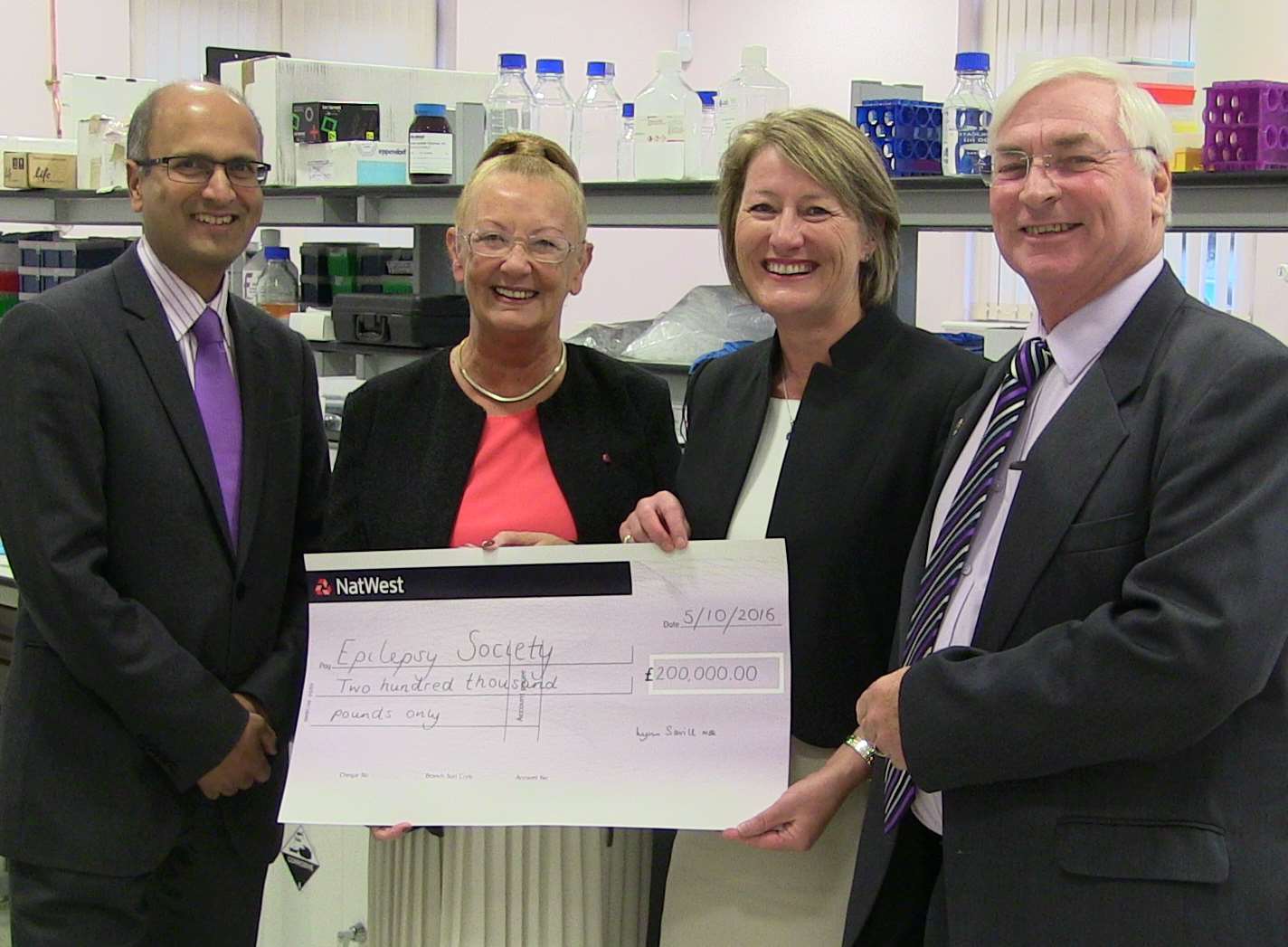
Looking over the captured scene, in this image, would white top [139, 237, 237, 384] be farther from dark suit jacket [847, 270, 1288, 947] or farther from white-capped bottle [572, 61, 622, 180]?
white-capped bottle [572, 61, 622, 180]

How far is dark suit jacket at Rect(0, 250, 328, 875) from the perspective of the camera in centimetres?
177

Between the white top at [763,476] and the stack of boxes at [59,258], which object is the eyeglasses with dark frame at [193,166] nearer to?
the white top at [763,476]

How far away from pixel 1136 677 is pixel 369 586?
935mm

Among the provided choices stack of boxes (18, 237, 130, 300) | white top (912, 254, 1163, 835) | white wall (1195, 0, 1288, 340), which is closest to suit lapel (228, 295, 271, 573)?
white top (912, 254, 1163, 835)

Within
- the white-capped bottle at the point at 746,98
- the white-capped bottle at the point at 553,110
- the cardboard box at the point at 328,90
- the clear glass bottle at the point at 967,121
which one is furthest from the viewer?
the cardboard box at the point at 328,90

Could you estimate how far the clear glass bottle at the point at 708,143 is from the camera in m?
2.64

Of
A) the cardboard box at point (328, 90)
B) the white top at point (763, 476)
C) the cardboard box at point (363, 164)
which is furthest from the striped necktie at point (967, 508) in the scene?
the cardboard box at point (328, 90)

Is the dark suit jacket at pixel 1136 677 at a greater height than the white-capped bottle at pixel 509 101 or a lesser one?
lesser

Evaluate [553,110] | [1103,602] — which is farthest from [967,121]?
[1103,602]

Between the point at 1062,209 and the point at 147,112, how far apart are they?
122 centimetres

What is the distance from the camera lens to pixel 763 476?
5.76ft

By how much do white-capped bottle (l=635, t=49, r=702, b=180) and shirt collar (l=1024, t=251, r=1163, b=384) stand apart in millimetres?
1303

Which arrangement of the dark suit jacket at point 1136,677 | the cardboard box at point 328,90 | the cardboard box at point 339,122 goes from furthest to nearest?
the cardboard box at point 328,90 < the cardboard box at point 339,122 < the dark suit jacket at point 1136,677

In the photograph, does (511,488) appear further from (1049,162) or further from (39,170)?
(39,170)
